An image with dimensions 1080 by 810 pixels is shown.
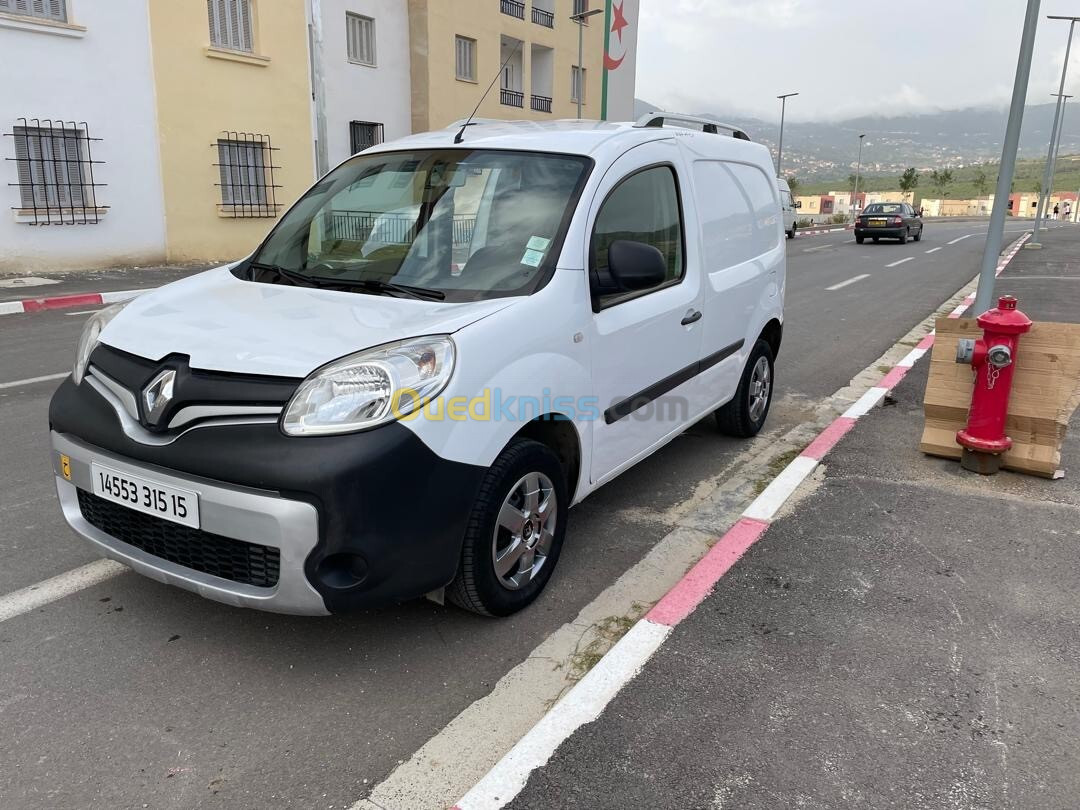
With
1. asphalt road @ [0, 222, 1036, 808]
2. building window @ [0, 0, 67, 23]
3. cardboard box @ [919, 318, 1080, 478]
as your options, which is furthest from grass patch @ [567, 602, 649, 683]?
building window @ [0, 0, 67, 23]

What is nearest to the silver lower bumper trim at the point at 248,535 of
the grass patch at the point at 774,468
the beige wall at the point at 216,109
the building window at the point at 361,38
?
the grass patch at the point at 774,468

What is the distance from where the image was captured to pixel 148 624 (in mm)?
3111

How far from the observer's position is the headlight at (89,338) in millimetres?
3143

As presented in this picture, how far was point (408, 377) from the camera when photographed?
8.70ft

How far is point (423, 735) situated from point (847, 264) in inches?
792

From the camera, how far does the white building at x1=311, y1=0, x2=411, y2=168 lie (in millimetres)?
20906

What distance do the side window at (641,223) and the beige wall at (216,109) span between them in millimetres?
14643

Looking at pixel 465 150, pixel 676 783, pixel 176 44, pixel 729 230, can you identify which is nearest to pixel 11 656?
pixel 676 783

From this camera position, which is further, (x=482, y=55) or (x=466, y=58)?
(x=482, y=55)

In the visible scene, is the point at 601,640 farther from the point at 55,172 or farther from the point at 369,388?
the point at 55,172

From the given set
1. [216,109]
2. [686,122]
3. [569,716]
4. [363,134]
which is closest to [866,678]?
[569,716]

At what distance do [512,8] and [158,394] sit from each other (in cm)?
2825

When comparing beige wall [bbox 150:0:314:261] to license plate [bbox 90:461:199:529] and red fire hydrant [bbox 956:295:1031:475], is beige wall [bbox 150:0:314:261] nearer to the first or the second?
license plate [bbox 90:461:199:529]

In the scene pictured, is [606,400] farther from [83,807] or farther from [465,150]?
[83,807]
